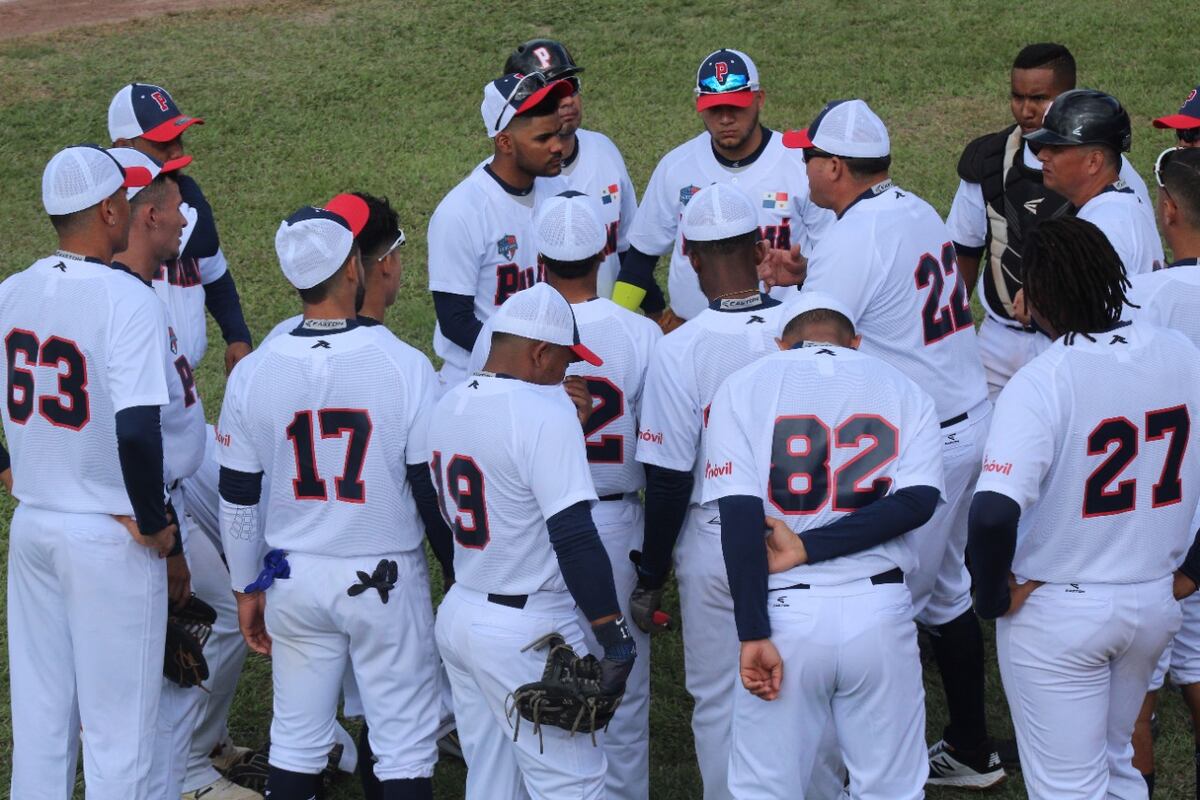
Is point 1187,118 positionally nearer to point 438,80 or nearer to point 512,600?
point 512,600

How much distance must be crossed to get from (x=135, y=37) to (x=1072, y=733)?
1511 cm

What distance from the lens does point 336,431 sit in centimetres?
469

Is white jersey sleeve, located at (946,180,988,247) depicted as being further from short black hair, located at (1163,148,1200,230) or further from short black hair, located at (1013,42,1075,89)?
short black hair, located at (1163,148,1200,230)

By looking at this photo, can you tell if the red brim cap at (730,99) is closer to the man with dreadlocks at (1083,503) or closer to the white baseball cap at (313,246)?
the white baseball cap at (313,246)

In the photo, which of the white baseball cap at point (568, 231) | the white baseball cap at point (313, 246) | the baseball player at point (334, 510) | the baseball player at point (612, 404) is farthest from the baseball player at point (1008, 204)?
the white baseball cap at point (313, 246)

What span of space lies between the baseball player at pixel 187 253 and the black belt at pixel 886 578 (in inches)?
127

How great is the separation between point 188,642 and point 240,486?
716 millimetres

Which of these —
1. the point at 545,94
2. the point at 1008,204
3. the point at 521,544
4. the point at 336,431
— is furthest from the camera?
the point at 1008,204

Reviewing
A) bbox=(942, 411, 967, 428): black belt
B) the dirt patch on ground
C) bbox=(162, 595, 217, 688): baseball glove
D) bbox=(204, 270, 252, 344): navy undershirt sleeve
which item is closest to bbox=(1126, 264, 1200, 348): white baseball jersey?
bbox=(942, 411, 967, 428): black belt

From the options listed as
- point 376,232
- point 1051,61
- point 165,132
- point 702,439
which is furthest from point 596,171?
point 702,439

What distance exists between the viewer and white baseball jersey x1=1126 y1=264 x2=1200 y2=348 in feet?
16.0

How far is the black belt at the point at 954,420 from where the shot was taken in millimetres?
5430

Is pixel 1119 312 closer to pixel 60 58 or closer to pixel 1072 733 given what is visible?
A: pixel 1072 733

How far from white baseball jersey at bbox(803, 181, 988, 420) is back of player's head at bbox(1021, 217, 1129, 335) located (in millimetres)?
887
